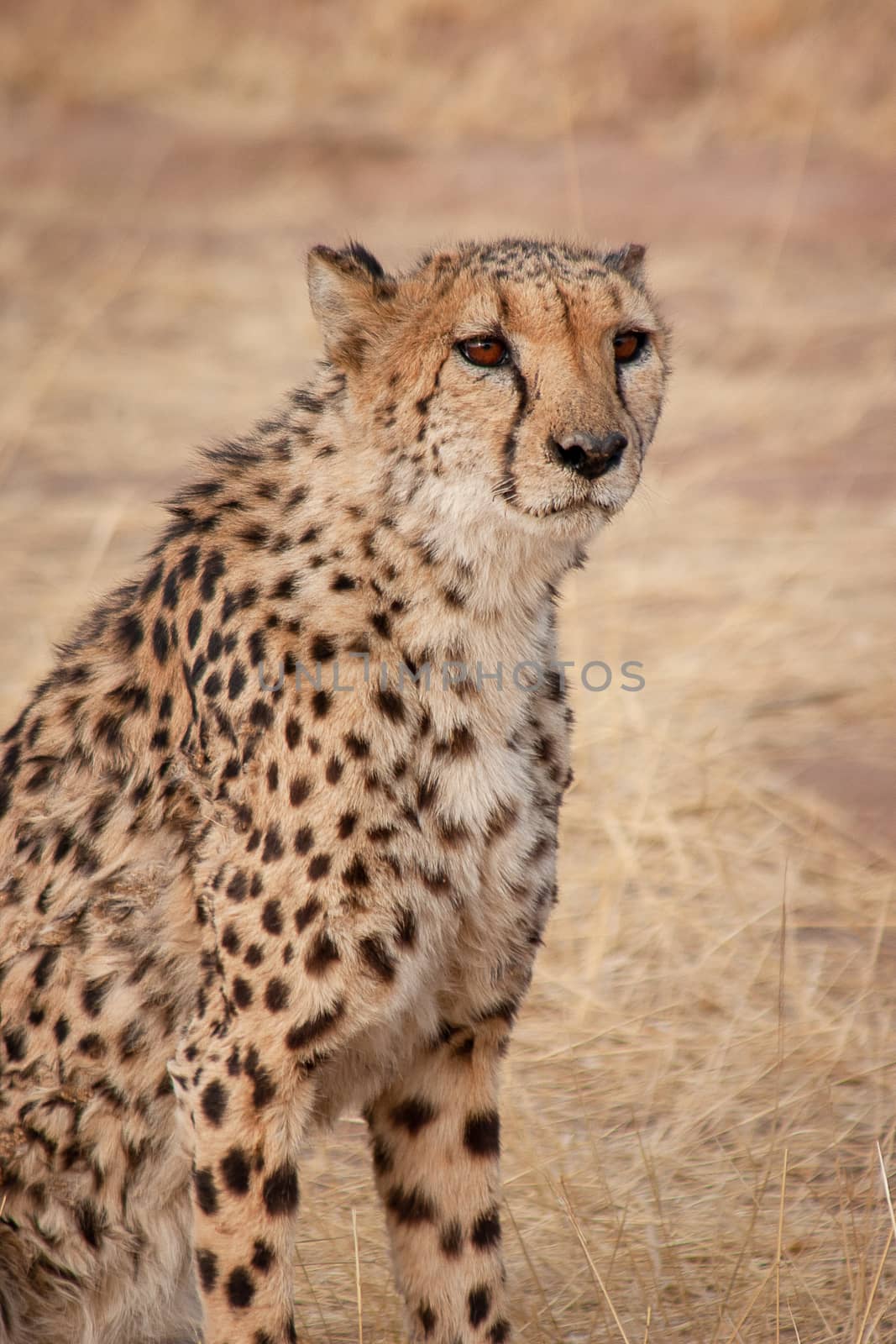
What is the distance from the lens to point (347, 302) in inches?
113

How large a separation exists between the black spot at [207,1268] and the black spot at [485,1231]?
50 centimetres

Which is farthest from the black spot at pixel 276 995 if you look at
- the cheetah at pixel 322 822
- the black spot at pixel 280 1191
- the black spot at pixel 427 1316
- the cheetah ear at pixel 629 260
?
the cheetah ear at pixel 629 260

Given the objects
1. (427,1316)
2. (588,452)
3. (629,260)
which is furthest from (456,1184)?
(629,260)

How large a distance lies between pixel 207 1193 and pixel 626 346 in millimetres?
1456

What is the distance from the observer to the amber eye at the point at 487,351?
275 centimetres

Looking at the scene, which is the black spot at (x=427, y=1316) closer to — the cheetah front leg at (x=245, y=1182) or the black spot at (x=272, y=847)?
the cheetah front leg at (x=245, y=1182)

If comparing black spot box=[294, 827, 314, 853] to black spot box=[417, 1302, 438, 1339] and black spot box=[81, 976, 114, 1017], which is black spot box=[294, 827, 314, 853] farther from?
black spot box=[417, 1302, 438, 1339]

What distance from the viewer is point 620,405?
2771mm

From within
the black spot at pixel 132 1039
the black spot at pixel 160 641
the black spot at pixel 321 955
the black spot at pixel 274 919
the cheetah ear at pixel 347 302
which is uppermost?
the cheetah ear at pixel 347 302

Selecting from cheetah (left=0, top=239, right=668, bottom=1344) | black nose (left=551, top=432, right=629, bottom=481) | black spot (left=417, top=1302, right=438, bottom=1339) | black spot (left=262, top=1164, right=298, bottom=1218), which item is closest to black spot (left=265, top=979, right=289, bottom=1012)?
cheetah (left=0, top=239, right=668, bottom=1344)

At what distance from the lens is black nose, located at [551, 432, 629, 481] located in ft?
8.69

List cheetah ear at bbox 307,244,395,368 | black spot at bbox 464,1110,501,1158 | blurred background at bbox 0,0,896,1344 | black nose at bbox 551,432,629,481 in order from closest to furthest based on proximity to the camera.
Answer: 1. black nose at bbox 551,432,629,481
2. cheetah ear at bbox 307,244,395,368
3. black spot at bbox 464,1110,501,1158
4. blurred background at bbox 0,0,896,1344

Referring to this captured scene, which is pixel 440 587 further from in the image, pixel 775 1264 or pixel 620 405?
pixel 775 1264

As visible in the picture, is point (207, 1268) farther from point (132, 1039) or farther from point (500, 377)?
point (500, 377)
